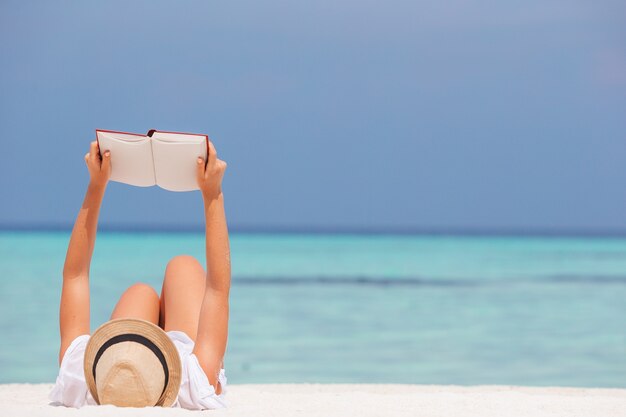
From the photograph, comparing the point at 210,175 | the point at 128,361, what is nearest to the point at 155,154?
the point at 210,175

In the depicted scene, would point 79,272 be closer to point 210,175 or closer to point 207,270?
point 207,270

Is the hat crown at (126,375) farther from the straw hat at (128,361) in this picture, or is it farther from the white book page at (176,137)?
the white book page at (176,137)

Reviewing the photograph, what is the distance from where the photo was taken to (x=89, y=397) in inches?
152

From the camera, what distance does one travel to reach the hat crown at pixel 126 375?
3623 millimetres

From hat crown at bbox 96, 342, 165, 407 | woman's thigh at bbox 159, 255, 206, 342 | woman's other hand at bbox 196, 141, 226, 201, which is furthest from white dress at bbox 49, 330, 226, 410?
woman's other hand at bbox 196, 141, 226, 201

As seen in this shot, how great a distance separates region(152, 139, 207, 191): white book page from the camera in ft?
12.3

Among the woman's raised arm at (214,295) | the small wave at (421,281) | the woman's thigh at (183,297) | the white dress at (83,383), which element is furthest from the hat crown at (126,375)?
the small wave at (421,281)

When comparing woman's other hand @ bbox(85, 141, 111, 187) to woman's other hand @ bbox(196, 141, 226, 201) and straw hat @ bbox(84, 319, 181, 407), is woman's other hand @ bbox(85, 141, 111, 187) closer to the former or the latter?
woman's other hand @ bbox(196, 141, 226, 201)

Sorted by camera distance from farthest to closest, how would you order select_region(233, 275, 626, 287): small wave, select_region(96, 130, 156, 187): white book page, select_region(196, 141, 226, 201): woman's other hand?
select_region(233, 275, 626, 287): small wave
select_region(196, 141, 226, 201): woman's other hand
select_region(96, 130, 156, 187): white book page

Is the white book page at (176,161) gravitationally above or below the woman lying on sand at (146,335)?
above

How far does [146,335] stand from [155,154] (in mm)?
703

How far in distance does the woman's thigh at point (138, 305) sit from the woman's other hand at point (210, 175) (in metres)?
0.62

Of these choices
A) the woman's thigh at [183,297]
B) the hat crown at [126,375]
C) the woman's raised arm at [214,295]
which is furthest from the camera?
the woman's thigh at [183,297]

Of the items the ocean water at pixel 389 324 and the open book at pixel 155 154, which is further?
the ocean water at pixel 389 324
